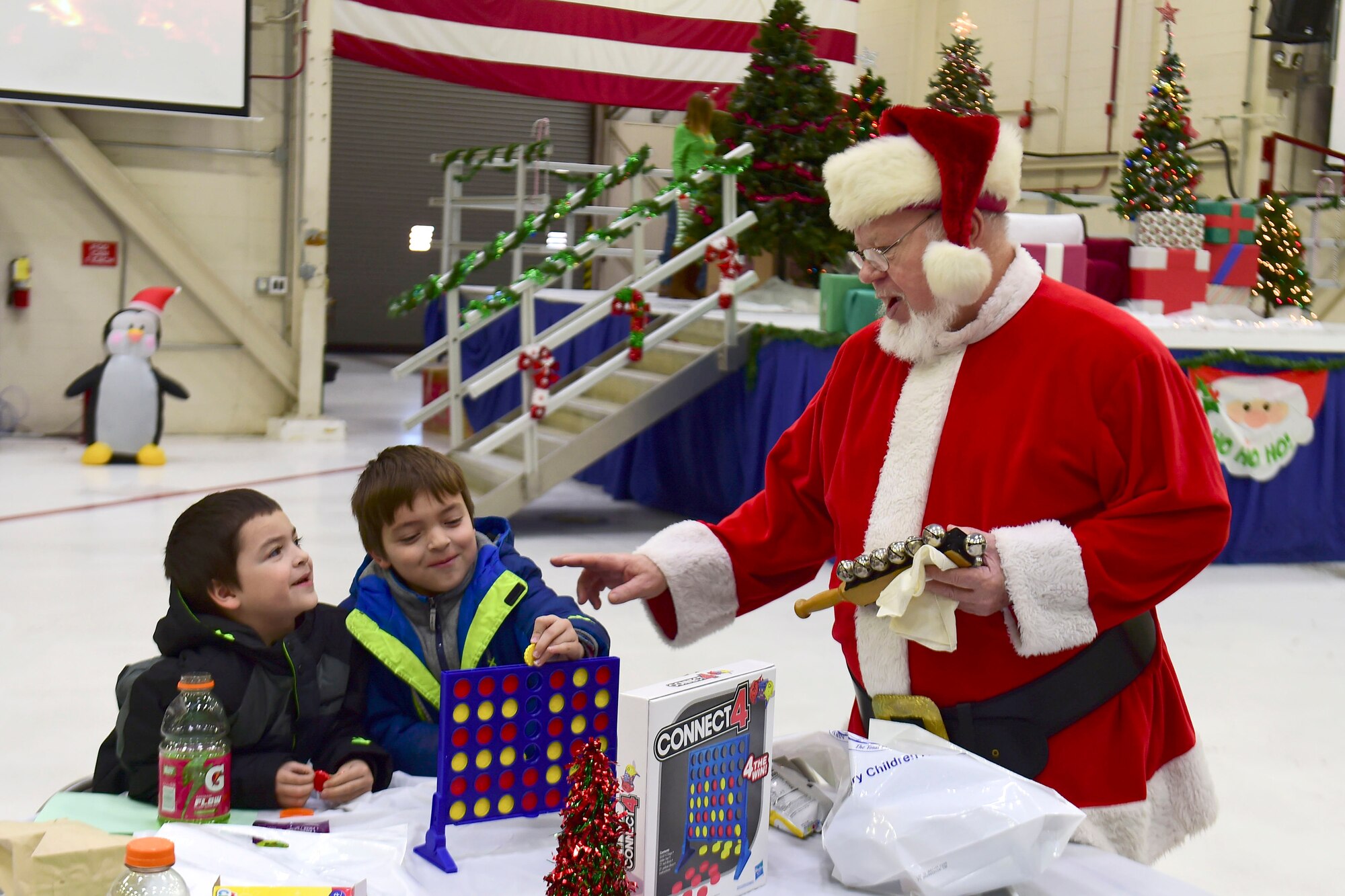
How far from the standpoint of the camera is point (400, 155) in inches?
579

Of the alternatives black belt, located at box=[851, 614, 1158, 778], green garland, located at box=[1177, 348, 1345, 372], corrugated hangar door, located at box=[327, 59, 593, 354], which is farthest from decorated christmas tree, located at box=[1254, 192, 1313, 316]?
corrugated hangar door, located at box=[327, 59, 593, 354]

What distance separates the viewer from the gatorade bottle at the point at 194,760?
1460 mm

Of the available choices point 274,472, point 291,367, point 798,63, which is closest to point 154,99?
point 291,367

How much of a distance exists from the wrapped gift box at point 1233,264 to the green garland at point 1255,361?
1.79 meters

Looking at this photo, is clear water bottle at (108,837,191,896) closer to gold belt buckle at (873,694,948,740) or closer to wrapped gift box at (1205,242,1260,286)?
gold belt buckle at (873,694,948,740)

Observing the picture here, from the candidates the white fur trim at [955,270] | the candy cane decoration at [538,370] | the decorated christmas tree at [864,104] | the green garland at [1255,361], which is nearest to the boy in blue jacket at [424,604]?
the white fur trim at [955,270]

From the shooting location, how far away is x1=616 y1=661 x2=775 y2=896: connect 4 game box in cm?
122

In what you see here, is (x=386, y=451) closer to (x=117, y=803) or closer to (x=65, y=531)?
(x=117, y=803)

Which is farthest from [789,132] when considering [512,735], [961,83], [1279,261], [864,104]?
[512,735]

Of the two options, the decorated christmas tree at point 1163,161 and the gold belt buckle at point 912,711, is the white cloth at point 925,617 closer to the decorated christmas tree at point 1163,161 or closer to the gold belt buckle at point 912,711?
the gold belt buckle at point 912,711

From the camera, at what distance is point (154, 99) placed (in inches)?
336

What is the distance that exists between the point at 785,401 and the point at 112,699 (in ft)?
10.4

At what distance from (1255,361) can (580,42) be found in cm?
672

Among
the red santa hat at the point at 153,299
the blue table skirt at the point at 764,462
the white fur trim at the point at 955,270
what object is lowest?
Result: the blue table skirt at the point at 764,462
